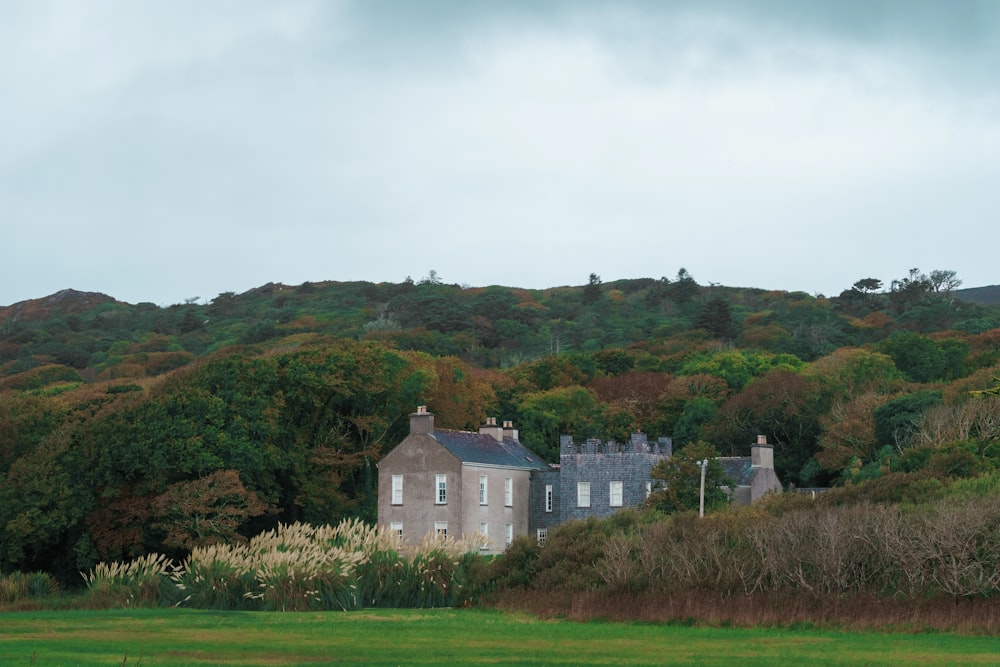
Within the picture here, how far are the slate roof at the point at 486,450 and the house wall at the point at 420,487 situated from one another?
0.62 meters

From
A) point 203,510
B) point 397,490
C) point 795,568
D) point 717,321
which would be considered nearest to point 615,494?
point 397,490

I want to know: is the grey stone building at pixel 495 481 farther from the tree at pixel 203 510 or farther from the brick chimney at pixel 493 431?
the tree at pixel 203 510

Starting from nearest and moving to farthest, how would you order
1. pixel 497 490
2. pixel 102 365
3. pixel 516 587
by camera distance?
pixel 516 587
pixel 497 490
pixel 102 365

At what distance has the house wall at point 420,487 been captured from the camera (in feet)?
223

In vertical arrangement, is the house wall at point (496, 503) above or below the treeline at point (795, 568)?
above

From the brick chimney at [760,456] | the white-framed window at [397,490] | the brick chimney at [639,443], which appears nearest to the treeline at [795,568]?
the brick chimney at [639,443]

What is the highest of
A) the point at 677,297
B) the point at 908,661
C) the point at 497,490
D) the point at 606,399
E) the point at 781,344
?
the point at 677,297

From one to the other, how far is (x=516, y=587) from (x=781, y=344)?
306ft

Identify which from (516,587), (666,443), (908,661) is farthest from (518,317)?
(908,661)

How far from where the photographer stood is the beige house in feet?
223

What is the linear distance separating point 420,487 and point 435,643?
41624 mm

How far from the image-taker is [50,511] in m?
Answer: 61.8

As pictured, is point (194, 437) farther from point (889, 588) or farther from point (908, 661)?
point (908, 661)

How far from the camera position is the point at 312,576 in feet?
127
